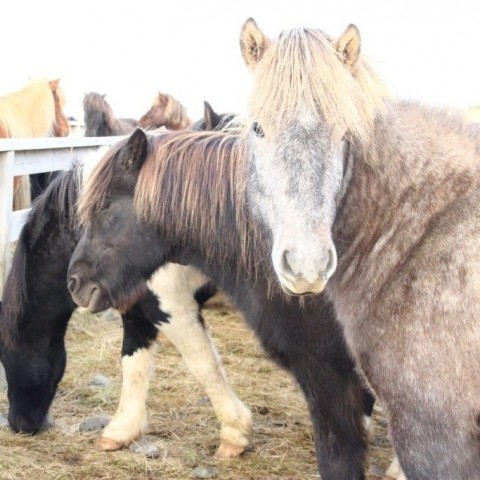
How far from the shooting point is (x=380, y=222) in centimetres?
285

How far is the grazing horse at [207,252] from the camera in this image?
3.60 metres

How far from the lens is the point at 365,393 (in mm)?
3670

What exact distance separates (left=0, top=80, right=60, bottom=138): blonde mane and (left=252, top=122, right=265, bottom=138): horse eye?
6.38 meters

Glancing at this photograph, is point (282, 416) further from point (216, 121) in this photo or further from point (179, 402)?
point (216, 121)

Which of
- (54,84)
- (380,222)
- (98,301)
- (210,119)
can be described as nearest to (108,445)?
(98,301)

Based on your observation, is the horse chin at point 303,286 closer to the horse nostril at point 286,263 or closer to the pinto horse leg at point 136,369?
the horse nostril at point 286,263

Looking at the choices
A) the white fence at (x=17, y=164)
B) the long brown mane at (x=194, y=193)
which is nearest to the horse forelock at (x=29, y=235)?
the white fence at (x=17, y=164)

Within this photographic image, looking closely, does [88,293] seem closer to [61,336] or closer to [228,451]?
[61,336]

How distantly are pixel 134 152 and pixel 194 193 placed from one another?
39cm

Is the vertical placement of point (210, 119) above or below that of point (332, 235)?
below

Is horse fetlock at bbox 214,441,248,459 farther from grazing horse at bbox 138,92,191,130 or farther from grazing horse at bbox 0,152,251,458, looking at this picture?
grazing horse at bbox 138,92,191,130

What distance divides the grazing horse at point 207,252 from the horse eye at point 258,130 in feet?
2.12

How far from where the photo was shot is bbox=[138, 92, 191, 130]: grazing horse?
11812mm

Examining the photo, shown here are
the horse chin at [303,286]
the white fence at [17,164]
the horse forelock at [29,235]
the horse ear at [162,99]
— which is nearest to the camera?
the horse chin at [303,286]
